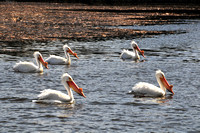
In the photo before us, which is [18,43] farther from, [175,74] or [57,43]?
[175,74]

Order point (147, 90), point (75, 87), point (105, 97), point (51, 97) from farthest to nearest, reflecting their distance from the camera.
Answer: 1. point (147, 90)
2. point (105, 97)
3. point (75, 87)
4. point (51, 97)

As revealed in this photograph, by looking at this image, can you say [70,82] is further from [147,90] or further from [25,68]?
[25,68]

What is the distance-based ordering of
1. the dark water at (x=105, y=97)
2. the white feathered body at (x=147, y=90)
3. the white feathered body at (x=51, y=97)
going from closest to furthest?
the dark water at (x=105, y=97) → the white feathered body at (x=51, y=97) → the white feathered body at (x=147, y=90)

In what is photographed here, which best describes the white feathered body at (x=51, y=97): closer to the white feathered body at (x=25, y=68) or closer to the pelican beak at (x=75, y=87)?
the pelican beak at (x=75, y=87)

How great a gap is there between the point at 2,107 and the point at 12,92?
218cm

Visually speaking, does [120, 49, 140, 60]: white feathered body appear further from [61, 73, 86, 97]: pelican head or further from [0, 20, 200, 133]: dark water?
[61, 73, 86, 97]: pelican head

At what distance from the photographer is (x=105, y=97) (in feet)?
53.4

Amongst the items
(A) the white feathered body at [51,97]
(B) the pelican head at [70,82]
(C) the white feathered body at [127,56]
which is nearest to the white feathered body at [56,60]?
(C) the white feathered body at [127,56]

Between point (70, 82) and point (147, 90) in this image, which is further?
point (147, 90)

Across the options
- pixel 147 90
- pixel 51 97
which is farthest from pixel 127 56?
pixel 51 97

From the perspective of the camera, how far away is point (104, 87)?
18.0 meters

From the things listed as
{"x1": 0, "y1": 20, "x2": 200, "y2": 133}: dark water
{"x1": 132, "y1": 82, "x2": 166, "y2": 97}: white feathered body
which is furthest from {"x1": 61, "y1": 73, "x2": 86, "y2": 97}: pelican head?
{"x1": 132, "y1": 82, "x2": 166, "y2": 97}: white feathered body

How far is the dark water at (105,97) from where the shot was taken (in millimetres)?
12812

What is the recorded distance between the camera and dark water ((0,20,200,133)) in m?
12.8
